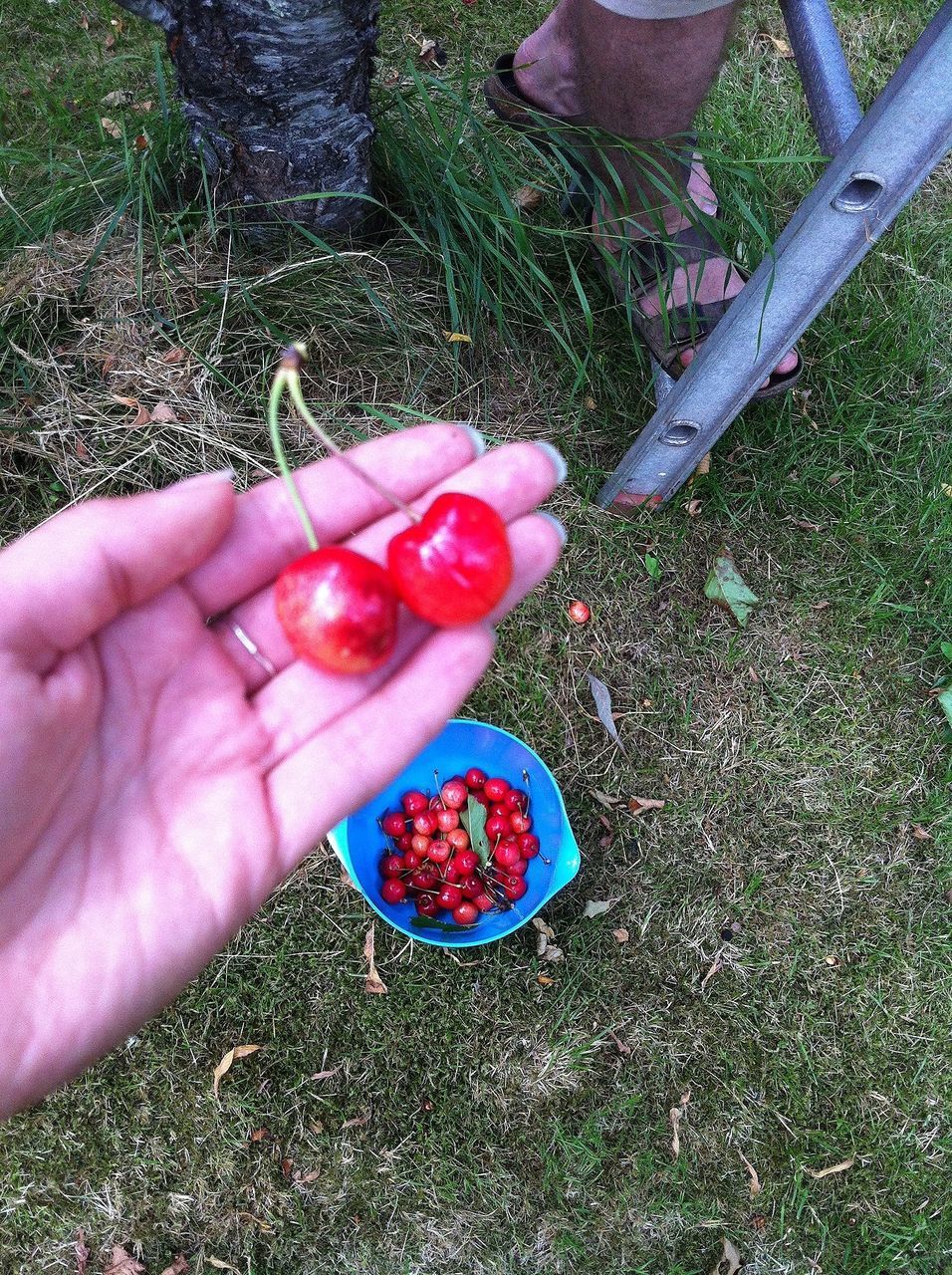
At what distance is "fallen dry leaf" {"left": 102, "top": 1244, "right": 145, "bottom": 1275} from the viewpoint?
291 centimetres

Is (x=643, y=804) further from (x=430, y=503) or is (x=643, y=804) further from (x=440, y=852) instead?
(x=430, y=503)

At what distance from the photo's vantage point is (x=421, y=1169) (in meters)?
Answer: 3.10

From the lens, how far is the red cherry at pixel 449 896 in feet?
10.3

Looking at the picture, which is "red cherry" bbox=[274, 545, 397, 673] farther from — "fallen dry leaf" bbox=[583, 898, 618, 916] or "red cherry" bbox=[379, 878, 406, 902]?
"fallen dry leaf" bbox=[583, 898, 618, 916]

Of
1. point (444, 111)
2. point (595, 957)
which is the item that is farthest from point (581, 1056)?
point (444, 111)

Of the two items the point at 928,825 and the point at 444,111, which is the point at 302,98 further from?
the point at 928,825

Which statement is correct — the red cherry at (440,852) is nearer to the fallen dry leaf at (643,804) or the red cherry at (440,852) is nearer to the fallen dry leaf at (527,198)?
the fallen dry leaf at (643,804)

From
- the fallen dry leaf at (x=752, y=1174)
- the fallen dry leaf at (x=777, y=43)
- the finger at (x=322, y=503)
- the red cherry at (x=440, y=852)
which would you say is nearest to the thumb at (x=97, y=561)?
the finger at (x=322, y=503)

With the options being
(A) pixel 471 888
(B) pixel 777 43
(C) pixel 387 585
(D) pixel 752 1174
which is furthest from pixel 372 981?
(B) pixel 777 43

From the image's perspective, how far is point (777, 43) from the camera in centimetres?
471

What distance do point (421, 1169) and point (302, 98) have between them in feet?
11.6

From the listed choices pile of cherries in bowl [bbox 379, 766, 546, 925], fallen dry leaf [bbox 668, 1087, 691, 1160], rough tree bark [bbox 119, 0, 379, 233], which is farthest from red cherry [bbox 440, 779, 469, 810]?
rough tree bark [bbox 119, 0, 379, 233]

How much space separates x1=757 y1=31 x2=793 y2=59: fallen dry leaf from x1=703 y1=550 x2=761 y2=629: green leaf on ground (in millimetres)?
2885

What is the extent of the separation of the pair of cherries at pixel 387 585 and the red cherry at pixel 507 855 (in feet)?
4.27
